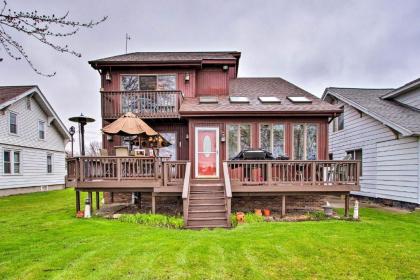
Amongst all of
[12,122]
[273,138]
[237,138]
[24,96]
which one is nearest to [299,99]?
[273,138]

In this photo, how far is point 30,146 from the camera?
16781 mm

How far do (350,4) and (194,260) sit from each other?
16.8 m

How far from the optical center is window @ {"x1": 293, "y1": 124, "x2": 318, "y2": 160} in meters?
10.4

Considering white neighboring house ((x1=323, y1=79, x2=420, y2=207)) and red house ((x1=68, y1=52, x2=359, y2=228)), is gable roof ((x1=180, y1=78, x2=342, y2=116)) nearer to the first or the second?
red house ((x1=68, y1=52, x2=359, y2=228))

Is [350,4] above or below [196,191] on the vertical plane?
above

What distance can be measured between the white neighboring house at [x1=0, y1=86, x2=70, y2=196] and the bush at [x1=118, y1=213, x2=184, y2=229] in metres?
11.1

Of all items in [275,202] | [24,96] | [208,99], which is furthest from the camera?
[24,96]

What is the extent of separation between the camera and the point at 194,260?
4.72 m

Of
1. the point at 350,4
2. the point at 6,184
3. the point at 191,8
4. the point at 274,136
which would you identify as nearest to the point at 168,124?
the point at 274,136

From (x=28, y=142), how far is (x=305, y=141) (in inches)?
644

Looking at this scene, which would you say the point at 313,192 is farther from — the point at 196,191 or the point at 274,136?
the point at 196,191

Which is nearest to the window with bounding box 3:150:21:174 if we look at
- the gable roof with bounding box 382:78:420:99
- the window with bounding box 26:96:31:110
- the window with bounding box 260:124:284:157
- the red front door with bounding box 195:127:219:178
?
the window with bounding box 26:96:31:110

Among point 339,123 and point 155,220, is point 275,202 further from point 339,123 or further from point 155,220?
point 339,123

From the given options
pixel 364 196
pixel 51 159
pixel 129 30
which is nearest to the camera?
pixel 364 196
